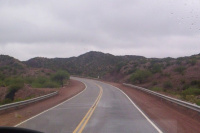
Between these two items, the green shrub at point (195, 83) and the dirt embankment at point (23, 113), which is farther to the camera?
the green shrub at point (195, 83)

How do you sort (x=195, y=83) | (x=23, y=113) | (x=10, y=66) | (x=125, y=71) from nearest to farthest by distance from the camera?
(x=23, y=113)
(x=195, y=83)
(x=125, y=71)
(x=10, y=66)

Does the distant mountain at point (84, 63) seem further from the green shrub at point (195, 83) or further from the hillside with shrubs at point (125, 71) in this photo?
the green shrub at point (195, 83)

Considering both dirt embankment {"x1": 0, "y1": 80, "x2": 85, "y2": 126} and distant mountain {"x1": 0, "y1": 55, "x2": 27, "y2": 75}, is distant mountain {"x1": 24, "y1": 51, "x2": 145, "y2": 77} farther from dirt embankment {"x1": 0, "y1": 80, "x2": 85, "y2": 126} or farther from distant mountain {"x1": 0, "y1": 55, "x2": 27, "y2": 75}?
dirt embankment {"x1": 0, "y1": 80, "x2": 85, "y2": 126}

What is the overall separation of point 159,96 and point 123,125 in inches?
663

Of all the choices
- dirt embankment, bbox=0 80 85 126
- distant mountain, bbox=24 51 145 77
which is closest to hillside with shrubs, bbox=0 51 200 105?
distant mountain, bbox=24 51 145 77

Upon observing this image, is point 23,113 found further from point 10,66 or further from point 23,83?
point 10,66

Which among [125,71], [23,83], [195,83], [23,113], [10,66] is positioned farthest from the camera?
[10,66]

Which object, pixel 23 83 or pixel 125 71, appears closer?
pixel 23 83

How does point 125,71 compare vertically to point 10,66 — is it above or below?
below

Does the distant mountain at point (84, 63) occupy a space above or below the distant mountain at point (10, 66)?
above

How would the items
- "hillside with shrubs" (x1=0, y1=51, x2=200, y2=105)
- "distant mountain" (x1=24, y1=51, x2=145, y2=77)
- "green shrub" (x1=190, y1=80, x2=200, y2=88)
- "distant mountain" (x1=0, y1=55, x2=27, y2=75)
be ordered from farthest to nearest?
"distant mountain" (x1=24, y1=51, x2=145, y2=77) → "distant mountain" (x1=0, y1=55, x2=27, y2=75) → "hillside with shrubs" (x1=0, y1=51, x2=200, y2=105) → "green shrub" (x1=190, y1=80, x2=200, y2=88)

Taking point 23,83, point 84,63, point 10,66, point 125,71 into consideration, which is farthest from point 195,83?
point 84,63

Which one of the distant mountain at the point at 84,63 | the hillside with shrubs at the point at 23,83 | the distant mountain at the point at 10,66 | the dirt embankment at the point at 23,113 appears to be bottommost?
the dirt embankment at the point at 23,113

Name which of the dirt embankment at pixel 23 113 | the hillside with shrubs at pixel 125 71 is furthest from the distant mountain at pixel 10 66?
the dirt embankment at pixel 23 113
